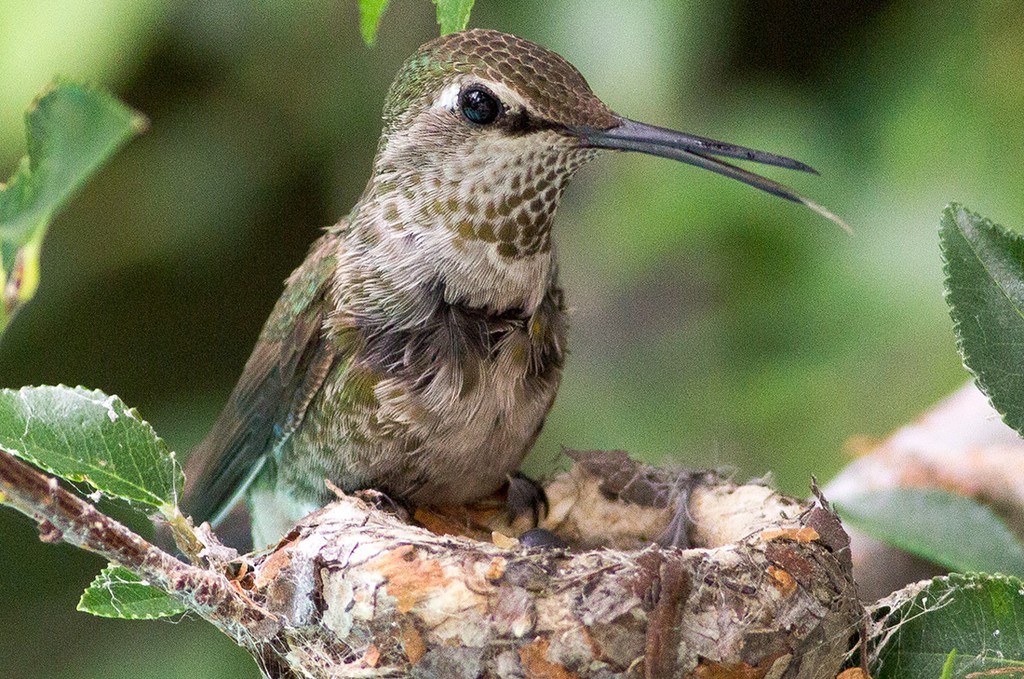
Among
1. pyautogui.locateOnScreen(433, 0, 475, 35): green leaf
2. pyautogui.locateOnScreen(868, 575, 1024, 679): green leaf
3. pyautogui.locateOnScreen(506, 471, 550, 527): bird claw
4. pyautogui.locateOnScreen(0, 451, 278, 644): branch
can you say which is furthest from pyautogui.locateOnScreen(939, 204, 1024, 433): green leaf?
pyautogui.locateOnScreen(506, 471, 550, 527): bird claw

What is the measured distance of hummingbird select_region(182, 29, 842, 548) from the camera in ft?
4.70

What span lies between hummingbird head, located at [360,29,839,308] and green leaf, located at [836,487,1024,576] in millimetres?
546

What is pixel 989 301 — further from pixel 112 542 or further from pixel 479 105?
pixel 112 542

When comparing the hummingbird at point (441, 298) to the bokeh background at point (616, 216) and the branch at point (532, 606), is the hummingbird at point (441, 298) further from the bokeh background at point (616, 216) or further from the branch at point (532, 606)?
the bokeh background at point (616, 216)

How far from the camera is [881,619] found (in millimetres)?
1328

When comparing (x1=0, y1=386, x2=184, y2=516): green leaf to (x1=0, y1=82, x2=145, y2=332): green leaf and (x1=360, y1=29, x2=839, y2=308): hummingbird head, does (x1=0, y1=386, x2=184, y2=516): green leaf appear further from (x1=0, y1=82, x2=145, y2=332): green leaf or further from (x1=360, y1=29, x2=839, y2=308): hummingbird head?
(x1=360, y1=29, x2=839, y2=308): hummingbird head

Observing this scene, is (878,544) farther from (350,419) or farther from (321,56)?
(321,56)

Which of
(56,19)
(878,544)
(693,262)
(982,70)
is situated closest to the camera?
(878,544)

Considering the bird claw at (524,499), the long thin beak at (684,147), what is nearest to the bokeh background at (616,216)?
the bird claw at (524,499)

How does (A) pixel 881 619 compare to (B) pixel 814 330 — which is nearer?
(A) pixel 881 619

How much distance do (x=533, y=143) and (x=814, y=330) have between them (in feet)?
5.56

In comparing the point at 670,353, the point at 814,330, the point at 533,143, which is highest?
the point at 533,143

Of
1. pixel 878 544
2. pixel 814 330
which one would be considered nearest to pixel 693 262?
pixel 814 330

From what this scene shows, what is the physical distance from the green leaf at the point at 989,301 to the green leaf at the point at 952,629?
166mm
